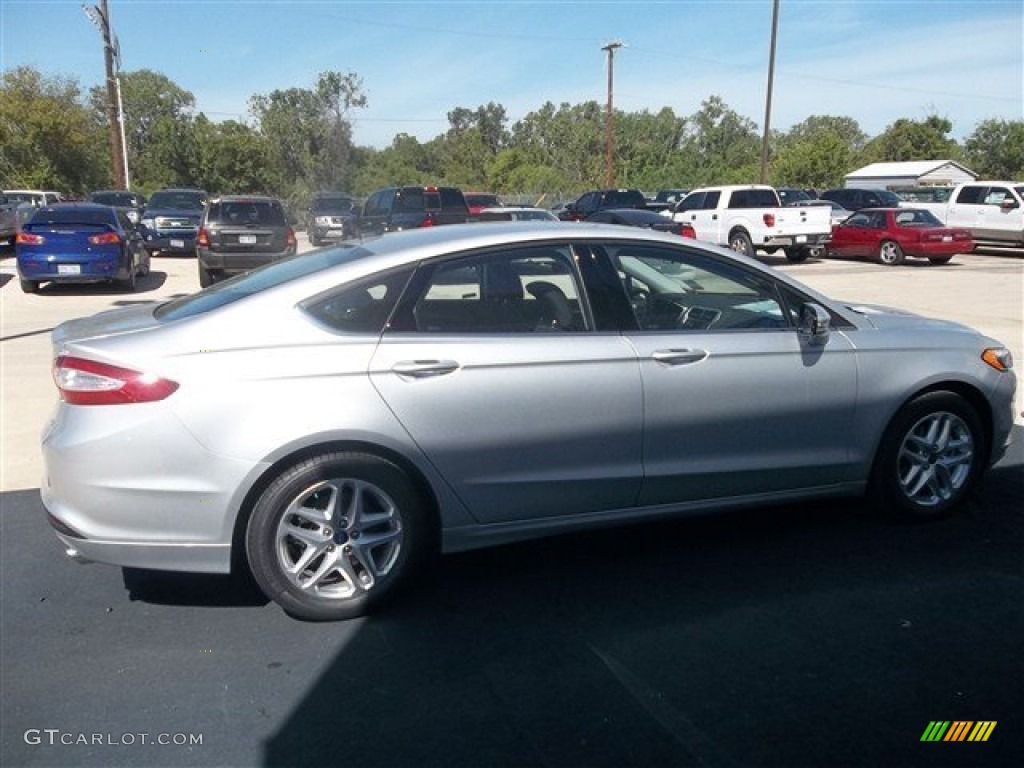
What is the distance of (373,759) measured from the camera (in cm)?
288

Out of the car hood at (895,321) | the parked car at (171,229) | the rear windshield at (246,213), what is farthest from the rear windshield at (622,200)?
the car hood at (895,321)

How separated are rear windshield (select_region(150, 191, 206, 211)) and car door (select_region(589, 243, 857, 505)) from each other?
23.3 m

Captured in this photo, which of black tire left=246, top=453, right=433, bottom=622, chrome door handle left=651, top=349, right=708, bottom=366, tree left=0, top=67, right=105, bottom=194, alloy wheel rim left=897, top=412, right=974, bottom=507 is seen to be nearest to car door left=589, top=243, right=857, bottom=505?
chrome door handle left=651, top=349, right=708, bottom=366

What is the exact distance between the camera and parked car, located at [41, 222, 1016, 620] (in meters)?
3.56

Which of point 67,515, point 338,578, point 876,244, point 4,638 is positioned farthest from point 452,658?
point 876,244

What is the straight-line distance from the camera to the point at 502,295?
415cm

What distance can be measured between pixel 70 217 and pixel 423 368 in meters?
13.9

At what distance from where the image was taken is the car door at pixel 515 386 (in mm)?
3768

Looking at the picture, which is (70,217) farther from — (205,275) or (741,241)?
(741,241)

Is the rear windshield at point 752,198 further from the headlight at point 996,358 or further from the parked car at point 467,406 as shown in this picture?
the parked car at point 467,406

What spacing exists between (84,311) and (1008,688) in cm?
1352

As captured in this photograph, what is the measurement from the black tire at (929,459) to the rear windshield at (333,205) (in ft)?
91.4

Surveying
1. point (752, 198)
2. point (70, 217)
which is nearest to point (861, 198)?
point (752, 198)

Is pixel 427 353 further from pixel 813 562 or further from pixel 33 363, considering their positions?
pixel 33 363
